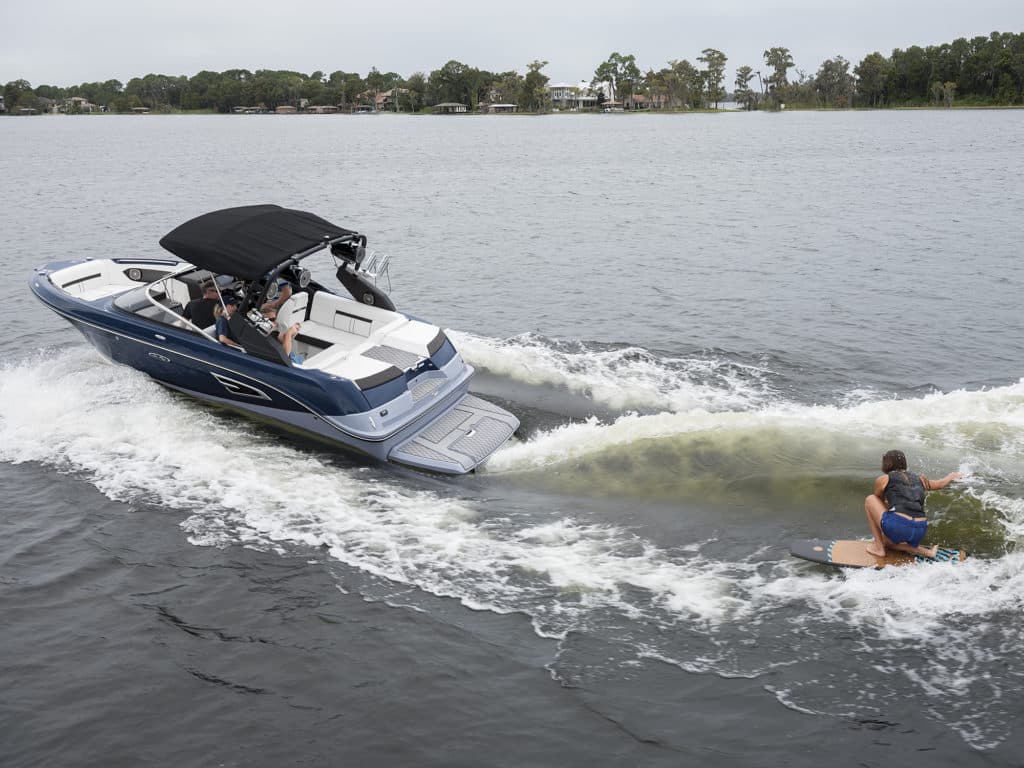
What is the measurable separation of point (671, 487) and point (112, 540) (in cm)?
638

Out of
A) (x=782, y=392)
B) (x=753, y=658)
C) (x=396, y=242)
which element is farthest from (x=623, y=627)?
(x=396, y=242)

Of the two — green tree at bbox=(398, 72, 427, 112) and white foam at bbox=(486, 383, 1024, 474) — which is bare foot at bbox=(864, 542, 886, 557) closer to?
white foam at bbox=(486, 383, 1024, 474)

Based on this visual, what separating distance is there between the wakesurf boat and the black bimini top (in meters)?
0.02

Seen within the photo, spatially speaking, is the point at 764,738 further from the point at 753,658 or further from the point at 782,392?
the point at 782,392

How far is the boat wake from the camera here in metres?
7.17

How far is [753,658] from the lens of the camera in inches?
282

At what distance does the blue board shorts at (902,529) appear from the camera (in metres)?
8.00

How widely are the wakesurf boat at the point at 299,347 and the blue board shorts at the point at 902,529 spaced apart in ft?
15.8

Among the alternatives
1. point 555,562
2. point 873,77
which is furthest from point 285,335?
point 873,77

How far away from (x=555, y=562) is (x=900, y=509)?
3376 mm

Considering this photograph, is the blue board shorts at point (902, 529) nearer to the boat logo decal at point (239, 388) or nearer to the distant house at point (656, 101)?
the boat logo decal at point (239, 388)

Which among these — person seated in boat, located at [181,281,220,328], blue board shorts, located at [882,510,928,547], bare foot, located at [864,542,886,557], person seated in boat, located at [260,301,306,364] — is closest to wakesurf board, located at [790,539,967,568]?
bare foot, located at [864,542,886,557]

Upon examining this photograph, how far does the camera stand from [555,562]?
8.60 meters

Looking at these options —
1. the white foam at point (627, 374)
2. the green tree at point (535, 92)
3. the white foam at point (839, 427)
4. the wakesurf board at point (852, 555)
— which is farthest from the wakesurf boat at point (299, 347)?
the green tree at point (535, 92)
